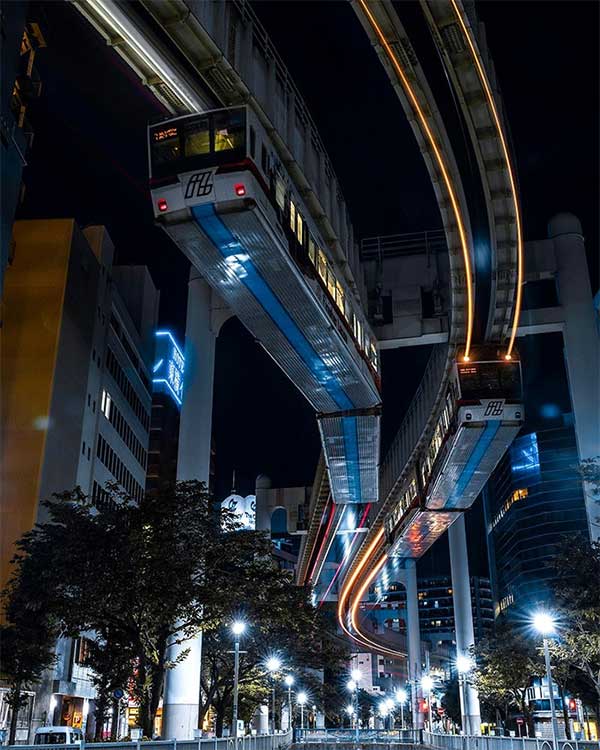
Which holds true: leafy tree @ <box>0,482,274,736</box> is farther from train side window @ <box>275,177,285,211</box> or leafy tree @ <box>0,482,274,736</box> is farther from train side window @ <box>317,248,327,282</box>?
train side window @ <box>275,177,285,211</box>

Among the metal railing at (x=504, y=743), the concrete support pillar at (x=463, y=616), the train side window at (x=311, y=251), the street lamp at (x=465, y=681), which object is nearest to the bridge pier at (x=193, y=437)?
the train side window at (x=311, y=251)

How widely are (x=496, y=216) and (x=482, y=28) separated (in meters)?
6.85

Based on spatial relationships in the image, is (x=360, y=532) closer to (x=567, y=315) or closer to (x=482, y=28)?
(x=567, y=315)

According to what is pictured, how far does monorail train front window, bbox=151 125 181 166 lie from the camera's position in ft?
66.4

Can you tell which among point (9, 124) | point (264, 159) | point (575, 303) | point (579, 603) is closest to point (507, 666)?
Result: point (579, 603)

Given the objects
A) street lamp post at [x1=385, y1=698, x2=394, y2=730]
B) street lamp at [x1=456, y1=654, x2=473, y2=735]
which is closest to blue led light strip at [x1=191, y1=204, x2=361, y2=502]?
street lamp at [x1=456, y1=654, x2=473, y2=735]

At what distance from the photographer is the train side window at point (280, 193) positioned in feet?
69.5

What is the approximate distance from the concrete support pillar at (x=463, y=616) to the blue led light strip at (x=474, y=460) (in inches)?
456

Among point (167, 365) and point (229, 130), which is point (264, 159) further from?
point (167, 365)

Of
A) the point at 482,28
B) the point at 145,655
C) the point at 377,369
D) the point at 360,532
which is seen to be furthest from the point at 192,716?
the point at 360,532

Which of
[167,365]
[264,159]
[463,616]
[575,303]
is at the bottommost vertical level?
[463,616]

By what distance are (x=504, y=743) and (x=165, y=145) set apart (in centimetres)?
2611

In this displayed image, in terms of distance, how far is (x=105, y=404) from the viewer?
63625mm

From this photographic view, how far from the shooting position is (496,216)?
27.2 meters
